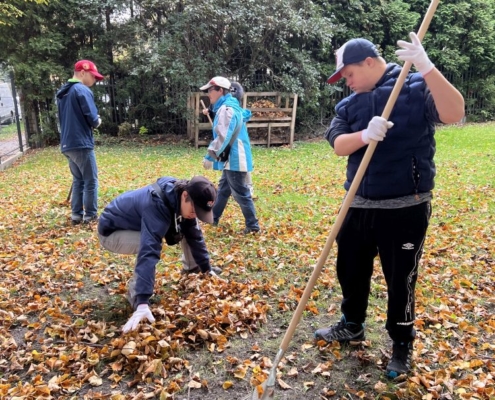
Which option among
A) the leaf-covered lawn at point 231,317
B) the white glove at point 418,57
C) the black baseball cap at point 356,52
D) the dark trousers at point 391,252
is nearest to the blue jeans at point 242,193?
the leaf-covered lawn at point 231,317

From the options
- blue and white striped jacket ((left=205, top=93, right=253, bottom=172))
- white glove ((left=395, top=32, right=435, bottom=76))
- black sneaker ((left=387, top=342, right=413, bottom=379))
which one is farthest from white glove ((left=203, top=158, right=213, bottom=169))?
white glove ((left=395, top=32, right=435, bottom=76))

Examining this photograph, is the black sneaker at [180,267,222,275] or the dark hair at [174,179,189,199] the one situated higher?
the dark hair at [174,179,189,199]

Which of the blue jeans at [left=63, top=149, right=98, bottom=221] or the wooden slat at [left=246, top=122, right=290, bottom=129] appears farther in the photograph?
the wooden slat at [left=246, top=122, right=290, bottom=129]

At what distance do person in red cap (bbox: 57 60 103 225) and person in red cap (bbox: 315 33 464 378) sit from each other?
170 inches

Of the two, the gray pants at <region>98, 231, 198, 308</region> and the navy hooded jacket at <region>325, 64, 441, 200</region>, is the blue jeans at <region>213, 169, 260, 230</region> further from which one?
the navy hooded jacket at <region>325, 64, 441, 200</region>

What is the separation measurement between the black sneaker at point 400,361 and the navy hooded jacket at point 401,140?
109 cm

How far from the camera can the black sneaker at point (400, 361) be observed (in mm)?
3100

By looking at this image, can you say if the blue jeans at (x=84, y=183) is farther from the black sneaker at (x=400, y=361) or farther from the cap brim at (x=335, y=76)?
the black sneaker at (x=400, y=361)

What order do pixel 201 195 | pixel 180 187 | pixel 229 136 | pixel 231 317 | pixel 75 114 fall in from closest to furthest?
pixel 201 195 < pixel 180 187 < pixel 231 317 < pixel 229 136 < pixel 75 114

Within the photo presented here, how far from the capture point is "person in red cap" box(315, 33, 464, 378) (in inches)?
101

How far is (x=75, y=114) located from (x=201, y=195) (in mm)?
3626

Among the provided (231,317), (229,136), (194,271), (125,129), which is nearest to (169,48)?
(125,129)

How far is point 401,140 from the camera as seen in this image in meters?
2.67

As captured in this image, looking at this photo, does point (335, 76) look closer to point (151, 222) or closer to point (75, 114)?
point (151, 222)
